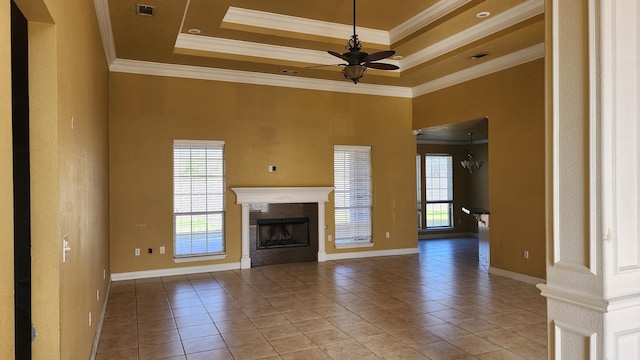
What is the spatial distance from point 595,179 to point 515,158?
516 cm

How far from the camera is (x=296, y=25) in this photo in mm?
6266

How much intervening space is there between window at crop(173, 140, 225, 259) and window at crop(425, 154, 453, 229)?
6.57 metres

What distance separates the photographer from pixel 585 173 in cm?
186

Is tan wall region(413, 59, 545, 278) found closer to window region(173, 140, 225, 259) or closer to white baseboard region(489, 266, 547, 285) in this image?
white baseboard region(489, 266, 547, 285)

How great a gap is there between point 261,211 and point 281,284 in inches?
68.2

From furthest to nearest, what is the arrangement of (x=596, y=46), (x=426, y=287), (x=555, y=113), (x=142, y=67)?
(x=142, y=67) < (x=426, y=287) < (x=555, y=113) < (x=596, y=46)

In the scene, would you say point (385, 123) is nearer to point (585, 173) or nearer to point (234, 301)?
point (234, 301)

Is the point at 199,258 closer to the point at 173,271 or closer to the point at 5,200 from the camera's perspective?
the point at 173,271

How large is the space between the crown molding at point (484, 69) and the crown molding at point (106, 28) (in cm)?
557

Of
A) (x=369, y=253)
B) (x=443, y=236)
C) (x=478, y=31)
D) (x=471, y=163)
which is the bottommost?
(x=443, y=236)

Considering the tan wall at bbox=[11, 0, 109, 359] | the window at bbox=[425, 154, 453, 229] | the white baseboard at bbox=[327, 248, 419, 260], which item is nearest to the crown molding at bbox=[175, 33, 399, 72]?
the white baseboard at bbox=[327, 248, 419, 260]

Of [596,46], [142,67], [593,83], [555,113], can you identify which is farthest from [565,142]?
[142,67]

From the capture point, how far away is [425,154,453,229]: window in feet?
39.1

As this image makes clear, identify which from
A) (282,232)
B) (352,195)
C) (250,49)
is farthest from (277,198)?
(250,49)
